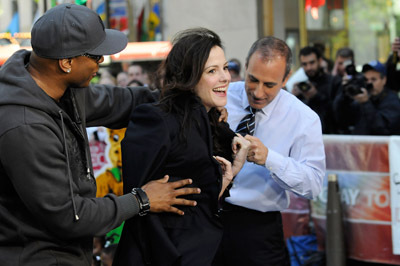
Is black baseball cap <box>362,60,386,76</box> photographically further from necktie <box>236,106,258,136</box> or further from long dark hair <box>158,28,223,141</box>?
long dark hair <box>158,28,223,141</box>

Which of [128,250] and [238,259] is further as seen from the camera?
[238,259]

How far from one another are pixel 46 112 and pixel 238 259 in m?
1.83

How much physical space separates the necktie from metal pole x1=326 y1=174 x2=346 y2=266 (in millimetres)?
1780

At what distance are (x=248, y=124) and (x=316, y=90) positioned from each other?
3.10 metres

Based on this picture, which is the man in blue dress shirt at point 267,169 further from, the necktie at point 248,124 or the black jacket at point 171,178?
the black jacket at point 171,178

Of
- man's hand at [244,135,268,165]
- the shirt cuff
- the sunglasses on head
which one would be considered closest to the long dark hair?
the sunglasses on head

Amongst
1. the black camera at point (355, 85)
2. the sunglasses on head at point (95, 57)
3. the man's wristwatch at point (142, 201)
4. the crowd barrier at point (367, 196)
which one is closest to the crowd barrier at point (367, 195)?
the crowd barrier at point (367, 196)

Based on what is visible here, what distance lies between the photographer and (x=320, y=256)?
5648 mm

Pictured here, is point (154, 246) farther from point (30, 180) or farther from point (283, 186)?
point (283, 186)

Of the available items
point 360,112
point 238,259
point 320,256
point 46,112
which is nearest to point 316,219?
A: point 320,256

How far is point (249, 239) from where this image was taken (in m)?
3.90

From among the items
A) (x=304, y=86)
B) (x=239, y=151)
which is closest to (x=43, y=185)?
(x=239, y=151)

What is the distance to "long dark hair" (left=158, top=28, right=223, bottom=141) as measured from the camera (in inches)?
122

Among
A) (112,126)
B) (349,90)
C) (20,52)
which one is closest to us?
(20,52)
